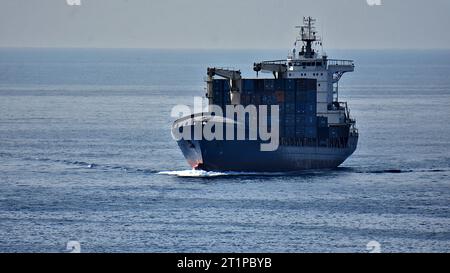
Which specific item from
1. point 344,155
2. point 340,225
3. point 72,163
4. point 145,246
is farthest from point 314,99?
point 145,246

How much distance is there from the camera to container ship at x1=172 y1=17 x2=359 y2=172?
297 ft

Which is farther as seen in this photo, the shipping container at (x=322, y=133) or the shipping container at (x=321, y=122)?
the shipping container at (x=321, y=122)

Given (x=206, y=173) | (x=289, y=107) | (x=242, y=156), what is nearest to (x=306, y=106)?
(x=289, y=107)

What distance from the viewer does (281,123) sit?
93500 mm

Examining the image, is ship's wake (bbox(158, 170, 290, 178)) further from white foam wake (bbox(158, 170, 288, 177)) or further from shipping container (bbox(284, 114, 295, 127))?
shipping container (bbox(284, 114, 295, 127))

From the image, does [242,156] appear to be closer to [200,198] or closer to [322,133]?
[322,133]

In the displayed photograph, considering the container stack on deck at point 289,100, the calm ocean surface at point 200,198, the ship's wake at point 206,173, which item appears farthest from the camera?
the container stack on deck at point 289,100

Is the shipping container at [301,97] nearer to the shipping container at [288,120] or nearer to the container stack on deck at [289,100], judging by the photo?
the container stack on deck at [289,100]

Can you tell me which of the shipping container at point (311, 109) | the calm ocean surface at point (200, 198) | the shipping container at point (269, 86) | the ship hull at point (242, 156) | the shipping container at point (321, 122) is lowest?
the calm ocean surface at point (200, 198)

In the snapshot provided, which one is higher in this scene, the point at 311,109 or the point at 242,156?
the point at 311,109

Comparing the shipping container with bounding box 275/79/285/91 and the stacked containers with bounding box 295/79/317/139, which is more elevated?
the shipping container with bounding box 275/79/285/91

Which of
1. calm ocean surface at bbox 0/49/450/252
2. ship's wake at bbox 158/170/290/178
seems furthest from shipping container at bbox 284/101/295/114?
ship's wake at bbox 158/170/290/178

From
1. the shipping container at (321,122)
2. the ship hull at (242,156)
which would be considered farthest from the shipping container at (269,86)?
the ship hull at (242,156)

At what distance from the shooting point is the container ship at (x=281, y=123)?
90.6 metres
